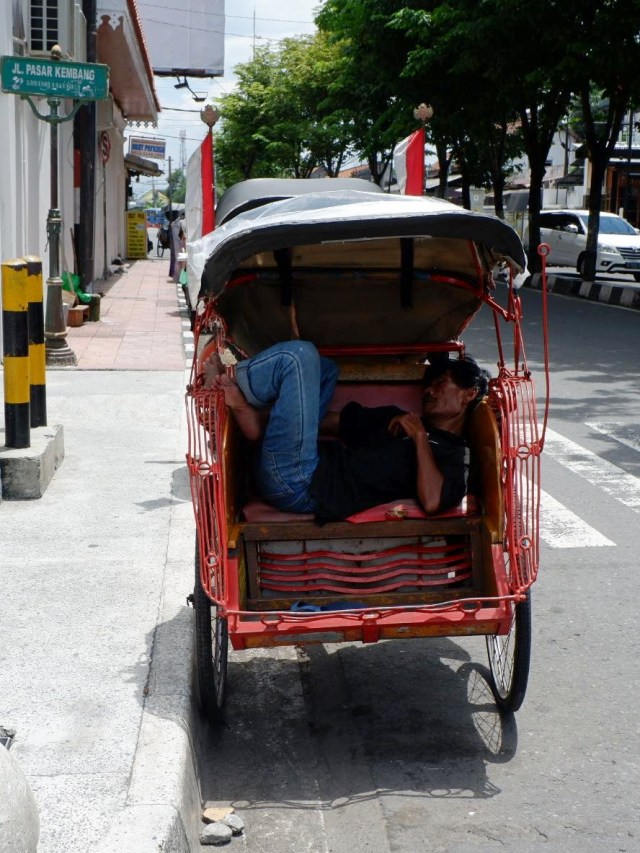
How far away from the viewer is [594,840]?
340 cm

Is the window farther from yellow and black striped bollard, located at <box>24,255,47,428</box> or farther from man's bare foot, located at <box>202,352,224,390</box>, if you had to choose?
man's bare foot, located at <box>202,352,224,390</box>

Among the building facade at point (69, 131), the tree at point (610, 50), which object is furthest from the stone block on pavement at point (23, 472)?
the tree at point (610, 50)

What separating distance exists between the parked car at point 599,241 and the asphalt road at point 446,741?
21.4m

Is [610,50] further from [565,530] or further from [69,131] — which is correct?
[565,530]

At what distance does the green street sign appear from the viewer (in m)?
9.73

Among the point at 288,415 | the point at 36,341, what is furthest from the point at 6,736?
the point at 36,341

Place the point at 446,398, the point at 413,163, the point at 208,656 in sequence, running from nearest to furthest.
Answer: the point at 208,656
the point at 446,398
the point at 413,163

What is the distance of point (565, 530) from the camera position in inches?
260

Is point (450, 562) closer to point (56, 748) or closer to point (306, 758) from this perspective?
point (306, 758)

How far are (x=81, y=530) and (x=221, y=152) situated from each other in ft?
179

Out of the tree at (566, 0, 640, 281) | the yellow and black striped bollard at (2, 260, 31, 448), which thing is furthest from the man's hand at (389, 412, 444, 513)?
the tree at (566, 0, 640, 281)

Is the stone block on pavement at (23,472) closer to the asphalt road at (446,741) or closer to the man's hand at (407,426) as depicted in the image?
the asphalt road at (446,741)

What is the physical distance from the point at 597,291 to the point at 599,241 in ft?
20.3

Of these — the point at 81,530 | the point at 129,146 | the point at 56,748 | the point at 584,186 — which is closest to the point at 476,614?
the point at 56,748
